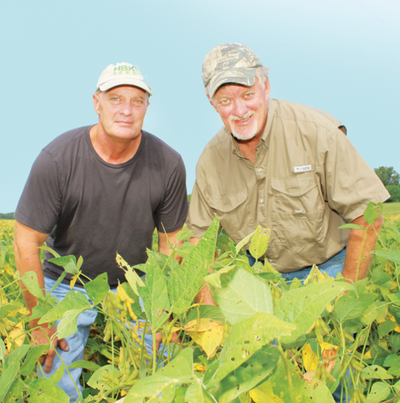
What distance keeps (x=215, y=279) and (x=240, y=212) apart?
Result: 220 centimetres

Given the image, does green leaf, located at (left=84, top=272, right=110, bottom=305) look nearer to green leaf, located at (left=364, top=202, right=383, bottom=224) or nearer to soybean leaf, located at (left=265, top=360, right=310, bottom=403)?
soybean leaf, located at (left=265, top=360, right=310, bottom=403)

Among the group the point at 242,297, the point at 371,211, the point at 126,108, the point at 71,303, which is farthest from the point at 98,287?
the point at 126,108

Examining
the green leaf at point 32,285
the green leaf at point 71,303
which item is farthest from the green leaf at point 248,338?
the green leaf at point 32,285

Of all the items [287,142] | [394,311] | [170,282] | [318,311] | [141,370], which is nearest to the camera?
[318,311]

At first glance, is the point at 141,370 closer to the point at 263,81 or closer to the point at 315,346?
the point at 315,346

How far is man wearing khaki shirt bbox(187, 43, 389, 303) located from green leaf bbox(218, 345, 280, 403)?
6.16ft

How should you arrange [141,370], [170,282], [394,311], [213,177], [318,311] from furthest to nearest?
[213,177] → [394,311] → [141,370] → [170,282] → [318,311]

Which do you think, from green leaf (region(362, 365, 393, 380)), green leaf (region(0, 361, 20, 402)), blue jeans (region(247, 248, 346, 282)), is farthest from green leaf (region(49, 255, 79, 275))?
blue jeans (region(247, 248, 346, 282))

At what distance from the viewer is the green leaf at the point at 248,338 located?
398 millimetres

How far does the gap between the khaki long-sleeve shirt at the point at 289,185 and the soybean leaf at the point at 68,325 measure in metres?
1.85

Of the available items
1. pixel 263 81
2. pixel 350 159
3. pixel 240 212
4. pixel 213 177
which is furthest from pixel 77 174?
pixel 350 159

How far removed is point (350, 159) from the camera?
224 centimetres

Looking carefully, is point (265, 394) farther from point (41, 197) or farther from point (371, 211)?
point (41, 197)

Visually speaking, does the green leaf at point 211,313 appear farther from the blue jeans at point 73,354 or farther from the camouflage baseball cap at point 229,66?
the camouflage baseball cap at point 229,66
